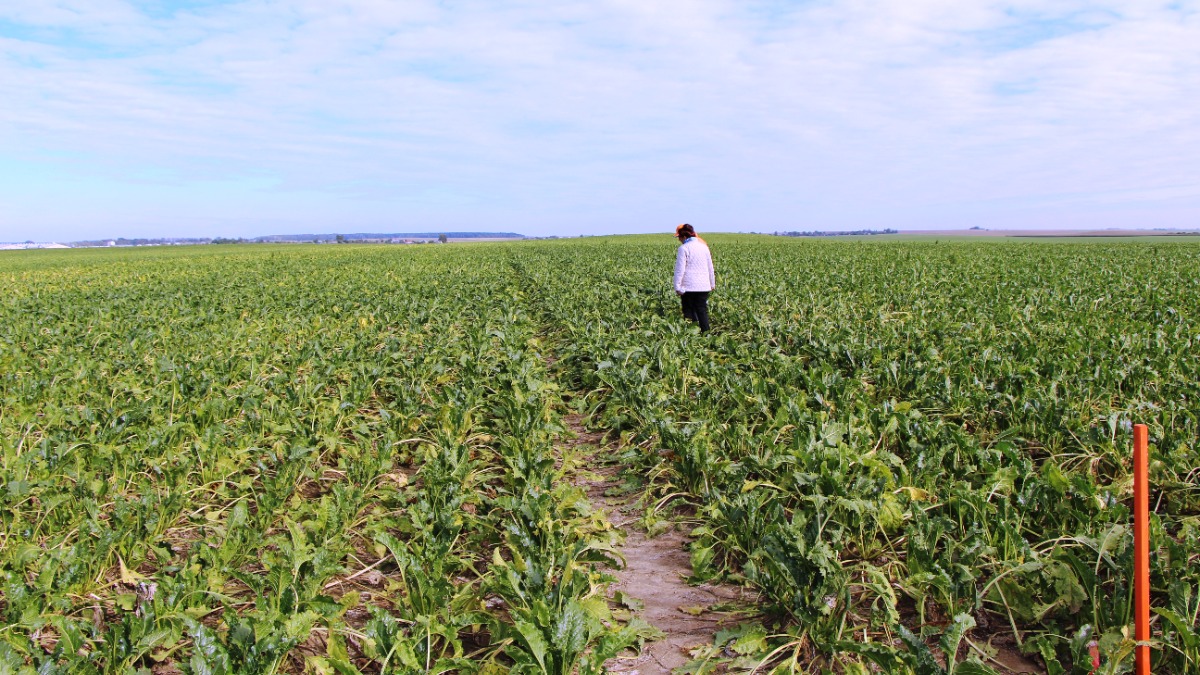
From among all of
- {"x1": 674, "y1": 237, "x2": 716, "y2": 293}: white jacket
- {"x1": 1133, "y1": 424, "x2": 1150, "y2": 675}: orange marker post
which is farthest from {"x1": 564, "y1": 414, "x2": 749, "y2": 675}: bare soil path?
{"x1": 674, "y1": 237, "x2": 716, "y2": 293}: white jacket

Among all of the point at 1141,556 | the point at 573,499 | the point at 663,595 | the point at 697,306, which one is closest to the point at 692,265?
the point at 697,306

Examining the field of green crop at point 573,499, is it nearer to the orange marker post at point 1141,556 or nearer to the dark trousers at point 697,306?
the orange marker post at point 1141,556

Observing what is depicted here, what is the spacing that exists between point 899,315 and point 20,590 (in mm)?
12365

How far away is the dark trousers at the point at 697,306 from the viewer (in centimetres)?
1102

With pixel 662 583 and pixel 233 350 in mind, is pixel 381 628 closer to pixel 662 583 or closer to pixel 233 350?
pixel 662 583

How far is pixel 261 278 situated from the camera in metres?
22.2

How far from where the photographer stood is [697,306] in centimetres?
1108

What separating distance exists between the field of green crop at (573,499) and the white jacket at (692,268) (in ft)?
3.30

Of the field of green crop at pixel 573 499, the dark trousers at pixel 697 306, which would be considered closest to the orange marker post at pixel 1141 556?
the field of green crop at pixel 573 499

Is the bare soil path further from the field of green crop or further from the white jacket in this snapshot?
the white jacket

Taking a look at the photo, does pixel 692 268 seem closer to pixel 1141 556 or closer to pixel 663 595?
pixel 663 595

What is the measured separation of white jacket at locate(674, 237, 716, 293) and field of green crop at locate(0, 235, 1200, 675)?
3.30ft

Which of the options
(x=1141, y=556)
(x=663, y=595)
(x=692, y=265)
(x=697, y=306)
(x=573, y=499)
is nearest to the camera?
(x=1141, y=556)

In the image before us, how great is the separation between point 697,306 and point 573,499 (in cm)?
711
